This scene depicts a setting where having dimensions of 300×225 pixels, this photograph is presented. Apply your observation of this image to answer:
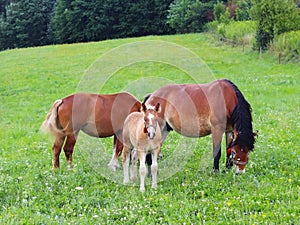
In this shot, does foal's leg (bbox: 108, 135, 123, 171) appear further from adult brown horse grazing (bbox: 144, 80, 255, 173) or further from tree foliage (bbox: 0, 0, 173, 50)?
tree foliage (bbox: 0, 0, 173, 50)

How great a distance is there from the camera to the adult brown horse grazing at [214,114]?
7.78 meters

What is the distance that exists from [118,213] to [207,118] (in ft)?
9.56

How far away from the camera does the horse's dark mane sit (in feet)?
25.4

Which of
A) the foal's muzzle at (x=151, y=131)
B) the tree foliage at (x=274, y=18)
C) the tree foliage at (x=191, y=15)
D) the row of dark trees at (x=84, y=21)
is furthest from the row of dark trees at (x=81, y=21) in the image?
the foal's muzzle at (x=151, y=131)

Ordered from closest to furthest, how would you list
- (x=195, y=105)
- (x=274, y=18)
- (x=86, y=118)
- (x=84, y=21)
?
(x=195, y=105) < (x=86, y=118) < (x=274, y=18) < (x=84, y=21)

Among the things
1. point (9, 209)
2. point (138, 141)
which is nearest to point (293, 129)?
point (138, 141)

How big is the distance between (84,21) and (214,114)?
1936 inches

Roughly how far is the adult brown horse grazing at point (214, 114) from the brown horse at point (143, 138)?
83cm

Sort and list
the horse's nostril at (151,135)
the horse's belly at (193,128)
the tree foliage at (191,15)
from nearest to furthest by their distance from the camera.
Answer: the horse's nostril at (151,135)
the horse's belly at (193,128)
the tree foliage at (191,15)

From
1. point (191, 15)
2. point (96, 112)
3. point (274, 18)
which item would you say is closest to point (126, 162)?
point (96, 112)

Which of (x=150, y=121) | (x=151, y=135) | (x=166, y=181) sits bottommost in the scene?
(x=166, y=181)

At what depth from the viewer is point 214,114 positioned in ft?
26.9

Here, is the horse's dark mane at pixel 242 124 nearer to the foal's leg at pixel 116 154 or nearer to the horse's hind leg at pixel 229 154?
the horse's hind leg at pixel 229 154

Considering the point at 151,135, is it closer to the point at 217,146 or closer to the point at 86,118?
the point at 217,146
